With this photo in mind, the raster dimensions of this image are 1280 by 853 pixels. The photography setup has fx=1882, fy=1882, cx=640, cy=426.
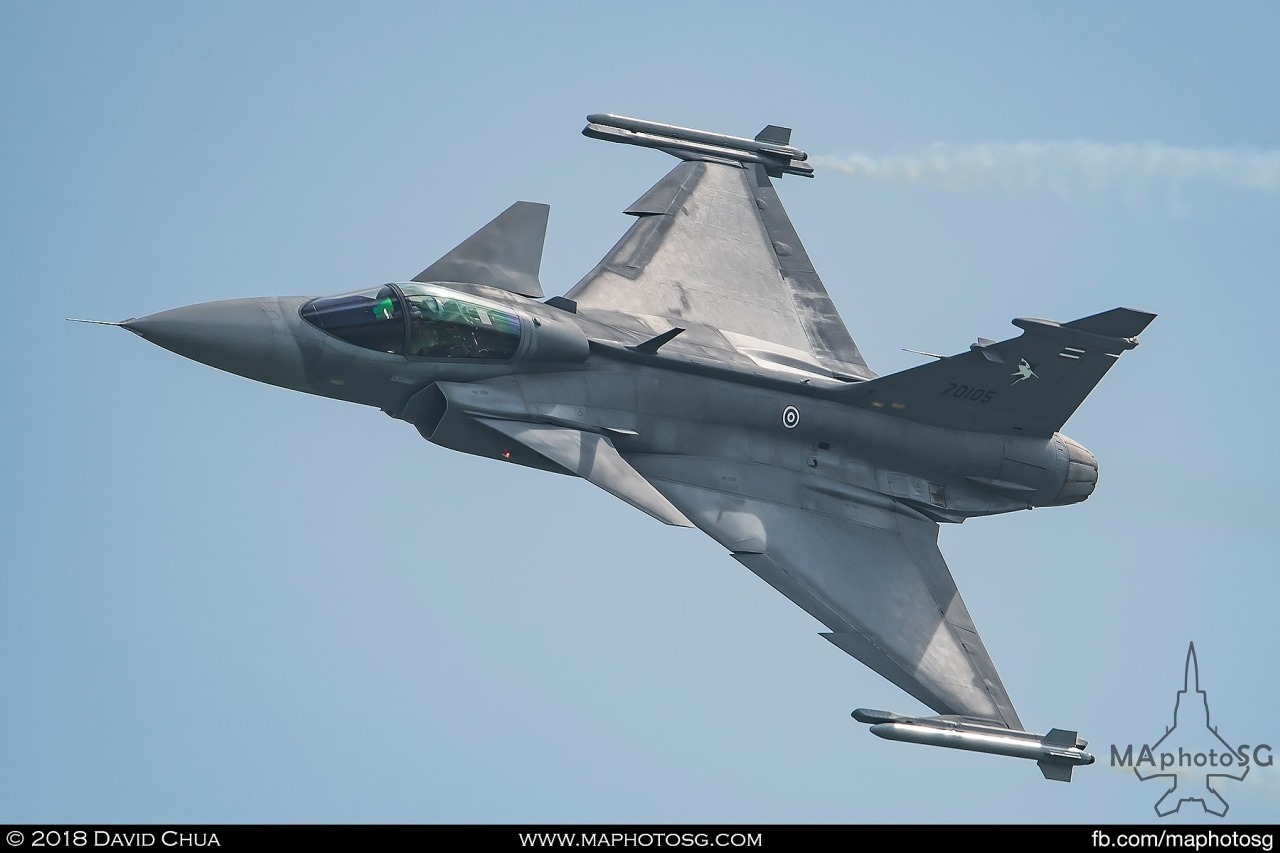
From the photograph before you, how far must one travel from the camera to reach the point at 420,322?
79.5 feet

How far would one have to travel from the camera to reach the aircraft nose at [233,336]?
23375 millimetres

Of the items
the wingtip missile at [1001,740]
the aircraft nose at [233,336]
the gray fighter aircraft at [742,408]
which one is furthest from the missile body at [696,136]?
the wingtip missile at [1001,740]

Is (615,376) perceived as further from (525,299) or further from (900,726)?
(900,726)

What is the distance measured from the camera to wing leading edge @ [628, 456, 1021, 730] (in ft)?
83.3

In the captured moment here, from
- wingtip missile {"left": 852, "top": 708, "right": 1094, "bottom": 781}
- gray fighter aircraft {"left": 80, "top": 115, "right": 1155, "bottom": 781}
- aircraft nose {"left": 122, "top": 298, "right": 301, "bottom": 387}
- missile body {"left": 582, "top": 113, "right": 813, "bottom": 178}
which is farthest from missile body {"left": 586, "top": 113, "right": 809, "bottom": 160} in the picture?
wingtip missile {"left": 852, "top": 708, "right": 1094, "bottom": 781}

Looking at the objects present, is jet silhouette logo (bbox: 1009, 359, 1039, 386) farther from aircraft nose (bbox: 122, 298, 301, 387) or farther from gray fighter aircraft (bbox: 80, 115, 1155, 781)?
aircraft nose (bbox: 122, 298, 301, 387)

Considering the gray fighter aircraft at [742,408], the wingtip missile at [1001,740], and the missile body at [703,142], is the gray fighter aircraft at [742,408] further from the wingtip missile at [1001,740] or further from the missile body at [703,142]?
the missile body at [703,142]

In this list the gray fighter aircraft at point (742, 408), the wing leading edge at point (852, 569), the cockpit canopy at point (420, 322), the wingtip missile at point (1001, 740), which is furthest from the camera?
the wing leading edge at point (852, 569)

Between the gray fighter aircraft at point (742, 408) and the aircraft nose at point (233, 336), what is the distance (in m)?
0.03

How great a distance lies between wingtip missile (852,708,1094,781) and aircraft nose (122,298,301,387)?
28.5 ft

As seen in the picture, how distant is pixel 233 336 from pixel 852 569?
29.5ft

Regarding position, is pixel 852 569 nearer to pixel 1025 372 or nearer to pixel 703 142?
pixel 1025 372

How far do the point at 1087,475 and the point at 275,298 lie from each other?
11928 millimetres

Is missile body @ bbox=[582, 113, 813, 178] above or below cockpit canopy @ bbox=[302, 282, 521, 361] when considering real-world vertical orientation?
above
